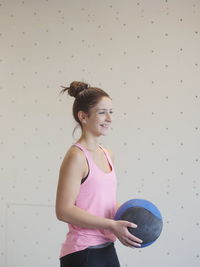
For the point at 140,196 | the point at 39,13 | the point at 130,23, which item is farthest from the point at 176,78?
the point at 39,13

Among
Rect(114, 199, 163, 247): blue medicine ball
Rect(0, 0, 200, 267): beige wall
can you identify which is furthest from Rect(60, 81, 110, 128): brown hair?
Rect(0, 0, 200, 267): beige wall

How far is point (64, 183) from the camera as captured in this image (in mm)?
1286

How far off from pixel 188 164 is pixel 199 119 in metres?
0.27

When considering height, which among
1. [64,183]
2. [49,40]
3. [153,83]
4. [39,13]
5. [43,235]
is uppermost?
[39,13]

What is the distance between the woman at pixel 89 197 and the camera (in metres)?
1.26

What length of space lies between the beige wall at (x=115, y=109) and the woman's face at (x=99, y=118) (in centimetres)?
78

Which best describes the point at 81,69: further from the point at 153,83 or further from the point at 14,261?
the point at 14,261

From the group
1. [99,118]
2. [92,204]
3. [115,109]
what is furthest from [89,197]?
[115,109]

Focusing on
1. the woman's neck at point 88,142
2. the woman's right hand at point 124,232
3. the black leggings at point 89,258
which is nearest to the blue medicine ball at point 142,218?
the woman's right hand at point 124,232

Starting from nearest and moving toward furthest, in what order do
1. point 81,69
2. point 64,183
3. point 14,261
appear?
point 64,183
point 81,69
point 14,261

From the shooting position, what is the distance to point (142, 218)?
1.29m

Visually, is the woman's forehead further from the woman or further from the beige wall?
the beige wall

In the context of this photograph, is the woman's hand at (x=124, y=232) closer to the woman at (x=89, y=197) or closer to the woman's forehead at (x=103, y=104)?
the woman at (x=89, y=197)

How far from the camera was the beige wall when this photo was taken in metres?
2.11
